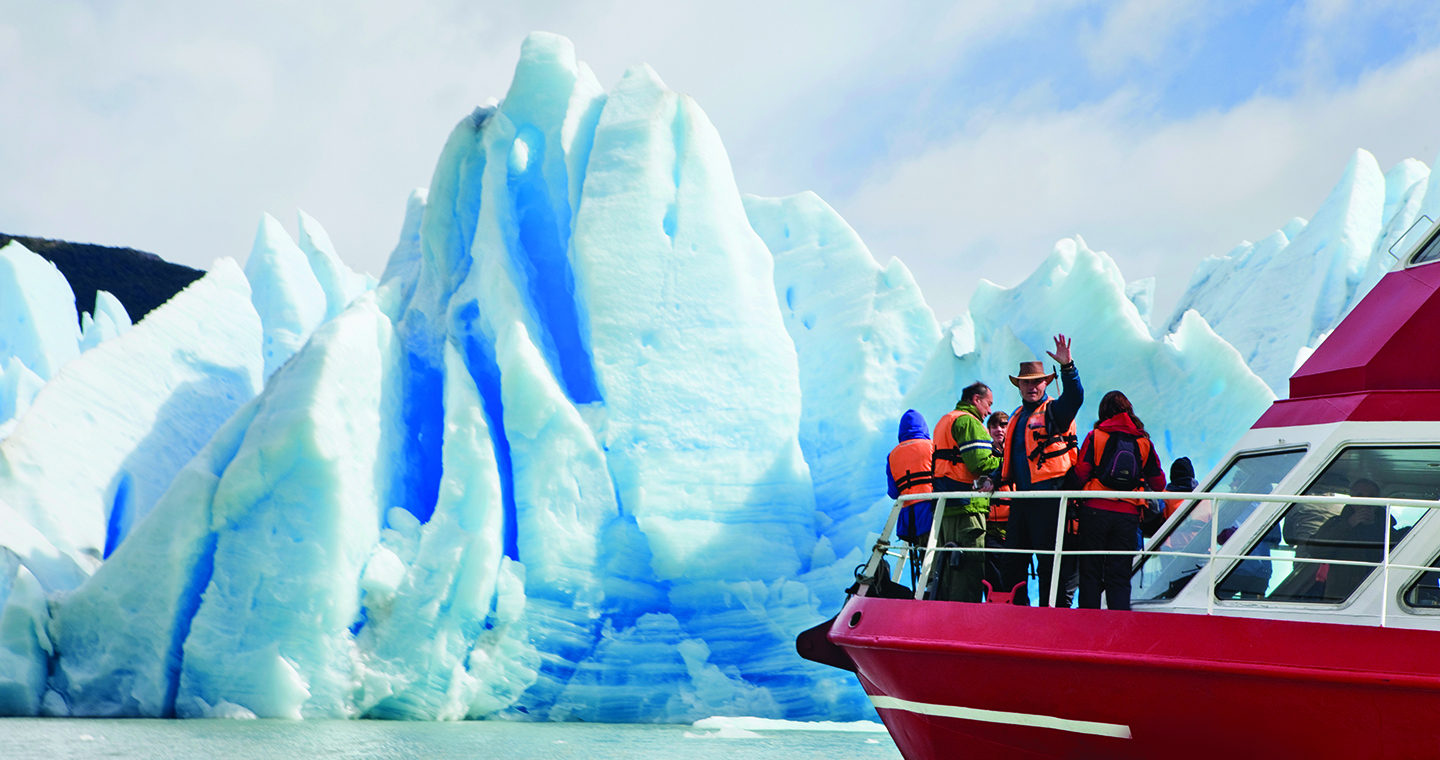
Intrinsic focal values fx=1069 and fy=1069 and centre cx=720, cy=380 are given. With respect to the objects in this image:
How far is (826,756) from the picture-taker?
658 cm

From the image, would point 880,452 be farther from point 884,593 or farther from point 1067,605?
point 1067,605

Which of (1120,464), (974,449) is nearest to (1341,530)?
(1120,464)

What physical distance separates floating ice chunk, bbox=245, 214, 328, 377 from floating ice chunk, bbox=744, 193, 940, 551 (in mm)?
6156

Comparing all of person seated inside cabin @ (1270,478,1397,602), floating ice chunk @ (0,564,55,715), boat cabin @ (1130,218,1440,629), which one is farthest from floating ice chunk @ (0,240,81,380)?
person seated inside cabin @ (1270,478,1397,602)

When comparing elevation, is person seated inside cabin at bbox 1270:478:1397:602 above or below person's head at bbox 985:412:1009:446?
below

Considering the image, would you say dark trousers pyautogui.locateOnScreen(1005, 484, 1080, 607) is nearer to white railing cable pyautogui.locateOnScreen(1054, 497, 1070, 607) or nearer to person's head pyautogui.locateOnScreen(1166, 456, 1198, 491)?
white railing cable pyautogui.locateOnScreen(1054, 497, 1070, 607)

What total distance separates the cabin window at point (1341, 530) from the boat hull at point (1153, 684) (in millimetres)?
302

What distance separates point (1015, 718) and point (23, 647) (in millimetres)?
7965

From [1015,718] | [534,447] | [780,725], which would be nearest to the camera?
[1015,718]

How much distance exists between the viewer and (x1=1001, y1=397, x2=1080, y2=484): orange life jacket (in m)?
4.46

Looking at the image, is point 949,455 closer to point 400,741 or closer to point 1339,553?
point 1339,553

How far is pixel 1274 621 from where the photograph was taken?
353 cm

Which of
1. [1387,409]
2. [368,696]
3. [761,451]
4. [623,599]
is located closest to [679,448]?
[761,451]

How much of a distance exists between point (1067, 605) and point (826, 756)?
8.72 ft
